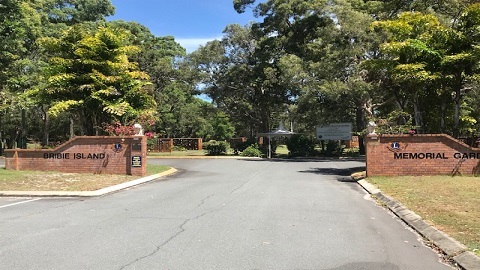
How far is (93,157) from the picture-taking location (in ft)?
63.8

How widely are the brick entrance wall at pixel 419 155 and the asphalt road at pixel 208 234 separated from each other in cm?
530

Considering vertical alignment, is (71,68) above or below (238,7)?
below

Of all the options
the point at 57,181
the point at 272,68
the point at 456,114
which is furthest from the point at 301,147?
the point at 57,181

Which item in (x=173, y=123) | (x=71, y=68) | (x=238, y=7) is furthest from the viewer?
(x=173, y=123)

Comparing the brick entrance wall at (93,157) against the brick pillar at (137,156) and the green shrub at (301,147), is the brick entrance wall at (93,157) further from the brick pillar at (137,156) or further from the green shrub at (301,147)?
the green shrub at (301,147)

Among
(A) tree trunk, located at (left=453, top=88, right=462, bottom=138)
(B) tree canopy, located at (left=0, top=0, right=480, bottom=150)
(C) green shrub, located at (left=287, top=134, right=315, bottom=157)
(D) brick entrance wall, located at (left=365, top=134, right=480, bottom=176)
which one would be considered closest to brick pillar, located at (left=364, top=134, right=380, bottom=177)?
(D) brick entrance wall, located at (left=365, top=134, right=480, bottom=176)

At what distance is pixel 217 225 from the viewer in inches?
329

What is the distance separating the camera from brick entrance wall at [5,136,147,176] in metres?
19.2

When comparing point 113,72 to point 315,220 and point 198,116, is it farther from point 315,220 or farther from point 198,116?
point 198,116

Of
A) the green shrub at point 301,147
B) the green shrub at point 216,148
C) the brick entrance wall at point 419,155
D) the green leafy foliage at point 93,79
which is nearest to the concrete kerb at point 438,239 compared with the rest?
the brick entrance wall at point 419,155

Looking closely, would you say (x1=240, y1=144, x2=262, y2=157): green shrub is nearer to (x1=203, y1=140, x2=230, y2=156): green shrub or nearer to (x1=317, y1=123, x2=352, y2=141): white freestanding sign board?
(x1=203, y1=140, x2=230, y2=156): green shrub

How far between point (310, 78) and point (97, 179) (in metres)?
17.4

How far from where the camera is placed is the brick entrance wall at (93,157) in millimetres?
19250

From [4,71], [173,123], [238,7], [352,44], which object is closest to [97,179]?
[352,44]
